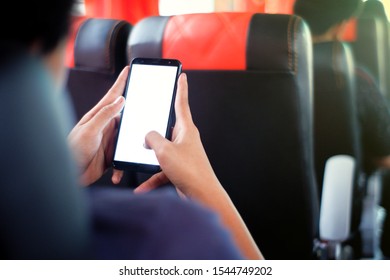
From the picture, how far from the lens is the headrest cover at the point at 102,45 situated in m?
1.13

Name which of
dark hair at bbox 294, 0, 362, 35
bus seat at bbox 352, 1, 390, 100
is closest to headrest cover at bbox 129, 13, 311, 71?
dark hair at bbox 294, 0, 362, 35

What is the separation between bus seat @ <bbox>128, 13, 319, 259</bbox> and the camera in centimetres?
93

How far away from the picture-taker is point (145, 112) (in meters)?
0.92

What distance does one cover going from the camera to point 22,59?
0.99 ft

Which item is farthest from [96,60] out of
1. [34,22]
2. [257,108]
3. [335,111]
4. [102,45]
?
[34,22]

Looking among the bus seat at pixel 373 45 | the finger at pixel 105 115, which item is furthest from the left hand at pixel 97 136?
the bus seat at pixel 373 45

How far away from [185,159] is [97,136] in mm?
176

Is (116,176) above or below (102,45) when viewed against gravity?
below

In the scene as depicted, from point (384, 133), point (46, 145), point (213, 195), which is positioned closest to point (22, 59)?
point (46, 145)

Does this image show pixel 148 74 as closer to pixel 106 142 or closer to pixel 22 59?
pixel 106 142

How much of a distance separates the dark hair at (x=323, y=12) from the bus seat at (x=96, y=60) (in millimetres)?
427

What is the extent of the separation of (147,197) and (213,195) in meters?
0.42

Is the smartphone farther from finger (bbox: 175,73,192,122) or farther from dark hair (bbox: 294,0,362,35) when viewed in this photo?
dark hair (bbox: 294,0,362,35)

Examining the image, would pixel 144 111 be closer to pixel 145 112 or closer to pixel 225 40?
pixel 145 112
